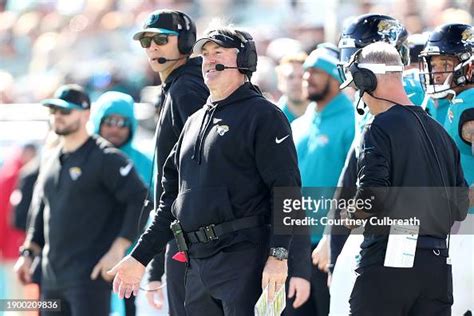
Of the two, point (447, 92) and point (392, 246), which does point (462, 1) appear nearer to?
point (447, 92)

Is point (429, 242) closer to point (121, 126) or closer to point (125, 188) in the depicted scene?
point (125, 188)

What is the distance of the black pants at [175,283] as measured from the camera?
677 centimetres

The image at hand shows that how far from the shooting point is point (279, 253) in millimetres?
5879

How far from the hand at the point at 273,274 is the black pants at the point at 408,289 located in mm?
445

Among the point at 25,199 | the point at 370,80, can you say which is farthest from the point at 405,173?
the point at 25,199

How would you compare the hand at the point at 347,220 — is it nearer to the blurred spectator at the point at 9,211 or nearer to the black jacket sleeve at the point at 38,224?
the black jacket sleeve at the point at 38,224

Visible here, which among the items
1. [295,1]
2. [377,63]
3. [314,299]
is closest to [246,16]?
[295,1]

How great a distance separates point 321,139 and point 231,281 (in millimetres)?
2713

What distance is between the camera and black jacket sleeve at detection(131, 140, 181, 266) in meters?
6.35

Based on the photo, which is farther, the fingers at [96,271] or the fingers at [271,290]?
the fingers at [96,271]

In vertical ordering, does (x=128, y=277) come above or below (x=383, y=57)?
below

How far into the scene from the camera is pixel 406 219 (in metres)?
6.05

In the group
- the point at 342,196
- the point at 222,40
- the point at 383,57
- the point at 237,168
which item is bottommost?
the point at 237,168

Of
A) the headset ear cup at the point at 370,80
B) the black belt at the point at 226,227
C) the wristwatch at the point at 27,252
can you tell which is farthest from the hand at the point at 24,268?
the headset ear cup at the point at 370,80
